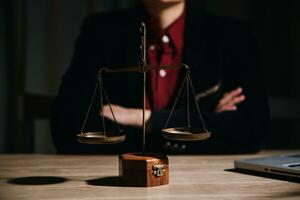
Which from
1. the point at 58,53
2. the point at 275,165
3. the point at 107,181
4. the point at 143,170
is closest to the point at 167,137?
the point at 143,170

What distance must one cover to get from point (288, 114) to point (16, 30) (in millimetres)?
1597

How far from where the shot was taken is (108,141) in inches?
42.4

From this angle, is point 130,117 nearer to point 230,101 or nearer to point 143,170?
point 230,101

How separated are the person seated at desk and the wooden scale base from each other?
2.76ft

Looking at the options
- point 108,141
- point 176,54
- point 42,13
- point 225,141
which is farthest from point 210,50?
point 108,141

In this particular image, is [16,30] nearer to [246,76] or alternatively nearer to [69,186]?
[246,76]

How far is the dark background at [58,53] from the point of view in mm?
2781

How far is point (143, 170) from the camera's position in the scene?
1092 millimetres

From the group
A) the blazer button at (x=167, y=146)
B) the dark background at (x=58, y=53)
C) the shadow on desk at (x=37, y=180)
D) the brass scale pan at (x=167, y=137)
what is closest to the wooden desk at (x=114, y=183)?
the shadow on desk at (x=37, y=180)

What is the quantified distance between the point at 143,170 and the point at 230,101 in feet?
3.45

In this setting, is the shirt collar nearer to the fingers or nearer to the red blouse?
the red blouse

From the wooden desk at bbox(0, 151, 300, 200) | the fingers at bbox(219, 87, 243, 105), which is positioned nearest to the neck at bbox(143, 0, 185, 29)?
the fingers at bbox(219, 87, 243, 105)

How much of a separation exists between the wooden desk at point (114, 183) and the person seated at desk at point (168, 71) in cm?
52

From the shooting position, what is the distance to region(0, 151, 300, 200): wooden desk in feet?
3.34
